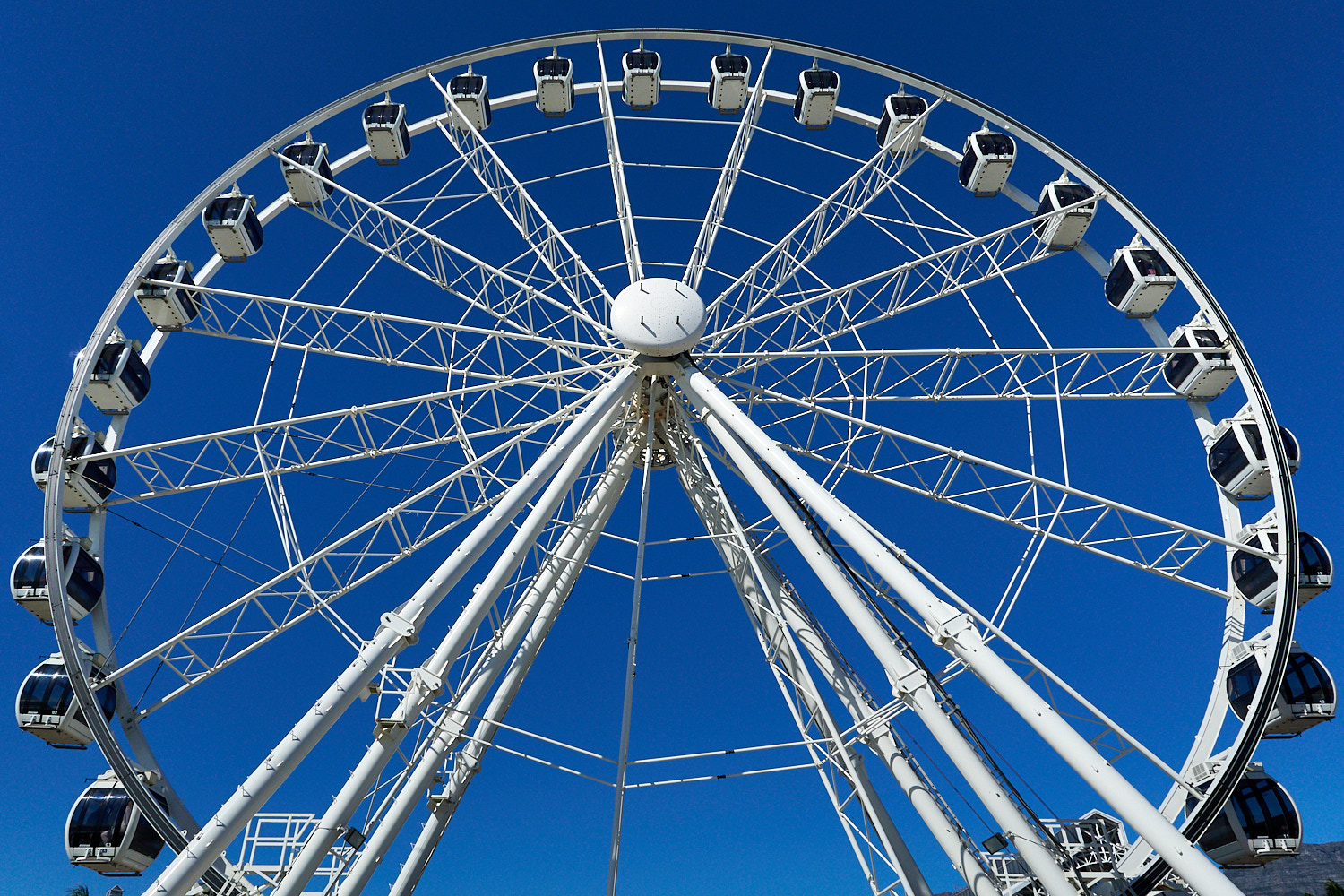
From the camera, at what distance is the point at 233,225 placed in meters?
17.5

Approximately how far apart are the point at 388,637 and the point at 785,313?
345 inches

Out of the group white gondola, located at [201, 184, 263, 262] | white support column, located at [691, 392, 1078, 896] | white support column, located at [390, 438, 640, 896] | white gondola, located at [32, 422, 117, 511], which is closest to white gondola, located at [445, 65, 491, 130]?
white gondola, located at [201, 184, 263, 262]

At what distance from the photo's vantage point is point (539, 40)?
62.7 ft

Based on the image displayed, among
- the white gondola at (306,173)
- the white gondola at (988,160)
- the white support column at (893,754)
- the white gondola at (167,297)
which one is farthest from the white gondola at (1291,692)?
the white gondola at (167,297)

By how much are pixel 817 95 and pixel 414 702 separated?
49.9 ft

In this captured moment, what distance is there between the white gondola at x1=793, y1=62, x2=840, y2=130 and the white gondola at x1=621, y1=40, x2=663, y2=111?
323 cm

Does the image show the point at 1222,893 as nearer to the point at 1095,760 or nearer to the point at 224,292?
the point at 1095,760

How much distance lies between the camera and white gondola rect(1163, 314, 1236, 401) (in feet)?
54.0

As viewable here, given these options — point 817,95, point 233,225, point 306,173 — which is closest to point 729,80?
point 817,95

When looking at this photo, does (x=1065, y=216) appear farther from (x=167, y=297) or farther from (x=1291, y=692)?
(x=167, y=297)

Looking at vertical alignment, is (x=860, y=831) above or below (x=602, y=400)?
below

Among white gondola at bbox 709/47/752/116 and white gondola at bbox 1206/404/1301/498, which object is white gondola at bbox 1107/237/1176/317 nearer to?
white gondola at bbox 1206/404/1301/498

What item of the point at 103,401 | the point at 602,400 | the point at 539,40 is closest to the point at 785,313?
the point at 602,400

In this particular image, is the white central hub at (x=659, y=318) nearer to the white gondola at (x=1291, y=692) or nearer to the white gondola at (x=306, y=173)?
the white gondola at (x=306, y=173)
